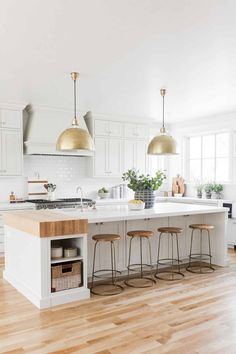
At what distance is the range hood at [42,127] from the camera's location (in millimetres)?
6434

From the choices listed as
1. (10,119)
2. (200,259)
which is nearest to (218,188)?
(200,259)

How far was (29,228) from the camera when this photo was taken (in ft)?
12.5

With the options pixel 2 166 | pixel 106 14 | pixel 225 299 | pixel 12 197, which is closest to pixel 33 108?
pixel 2 166

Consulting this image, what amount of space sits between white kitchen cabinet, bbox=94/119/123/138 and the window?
198cm

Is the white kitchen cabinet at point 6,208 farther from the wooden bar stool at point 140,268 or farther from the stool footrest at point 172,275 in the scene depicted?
the stool footrest at point 172,275

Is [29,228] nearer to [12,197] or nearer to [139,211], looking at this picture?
[139,211]

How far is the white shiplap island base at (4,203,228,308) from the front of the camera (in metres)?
3.65

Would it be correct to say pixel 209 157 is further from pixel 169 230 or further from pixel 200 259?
pixel 169 230

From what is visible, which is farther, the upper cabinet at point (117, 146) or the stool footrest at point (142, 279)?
the upper cabinet at point (117, 146)

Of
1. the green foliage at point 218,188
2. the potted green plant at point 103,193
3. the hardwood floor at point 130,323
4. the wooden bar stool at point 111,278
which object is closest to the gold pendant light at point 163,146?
the wooden bar stool at point 111,278

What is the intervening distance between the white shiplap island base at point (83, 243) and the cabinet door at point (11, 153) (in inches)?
77.4

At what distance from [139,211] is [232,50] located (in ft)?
7.35

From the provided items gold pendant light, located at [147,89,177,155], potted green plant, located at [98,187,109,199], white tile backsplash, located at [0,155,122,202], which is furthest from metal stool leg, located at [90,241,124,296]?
potted green plant, located at [98,187,109,199]

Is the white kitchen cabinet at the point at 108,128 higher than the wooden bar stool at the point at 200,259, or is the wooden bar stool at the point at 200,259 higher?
the white kitchen cabinet at the point at 108,128
